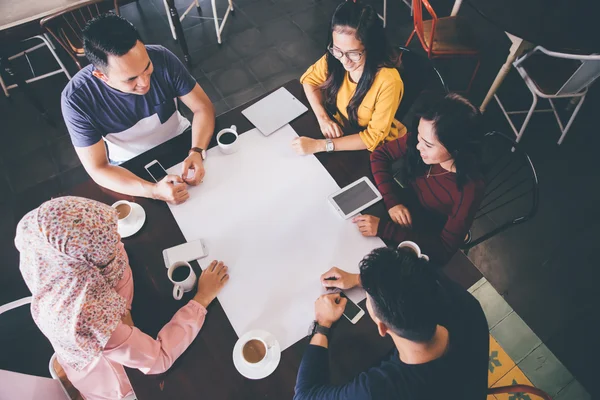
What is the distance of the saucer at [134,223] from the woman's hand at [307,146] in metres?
0.68

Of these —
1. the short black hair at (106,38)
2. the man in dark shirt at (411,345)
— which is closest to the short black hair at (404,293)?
the man in dark shirt at (411,345)

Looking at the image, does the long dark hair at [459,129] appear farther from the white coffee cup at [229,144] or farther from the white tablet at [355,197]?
the white coffee cup at [229,144]

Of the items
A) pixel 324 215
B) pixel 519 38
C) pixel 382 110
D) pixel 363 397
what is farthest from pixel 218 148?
pixel 519 38

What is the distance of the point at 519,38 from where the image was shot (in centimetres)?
228

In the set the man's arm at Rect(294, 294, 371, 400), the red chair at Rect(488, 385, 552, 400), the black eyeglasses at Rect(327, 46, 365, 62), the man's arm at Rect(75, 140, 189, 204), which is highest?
the black eyeglasses at Rect(327, 46, 365, 62)

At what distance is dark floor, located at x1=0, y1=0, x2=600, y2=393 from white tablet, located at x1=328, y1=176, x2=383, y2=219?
1210 millimetres

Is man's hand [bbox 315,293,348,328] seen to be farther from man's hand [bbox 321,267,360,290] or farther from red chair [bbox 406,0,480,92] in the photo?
red chair [bbox 406,0,480,92]

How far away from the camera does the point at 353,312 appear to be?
1326 mm

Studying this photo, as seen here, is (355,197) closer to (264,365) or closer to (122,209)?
(264,365)

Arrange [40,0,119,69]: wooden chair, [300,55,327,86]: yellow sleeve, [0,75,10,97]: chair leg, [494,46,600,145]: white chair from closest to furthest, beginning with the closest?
[300,55,327,86]: yellow sleeve → [40,0,119,69]: wooden chair → [494,46,600,145]: white chair → [0,75,10,97]: chair leg

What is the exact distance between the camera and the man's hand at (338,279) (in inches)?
52.9

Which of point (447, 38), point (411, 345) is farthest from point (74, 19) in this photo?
point (411, 345)

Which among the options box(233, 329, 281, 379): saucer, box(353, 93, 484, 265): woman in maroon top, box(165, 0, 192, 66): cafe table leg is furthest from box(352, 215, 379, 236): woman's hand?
box(165, 0, 192, 66): cafe table leg

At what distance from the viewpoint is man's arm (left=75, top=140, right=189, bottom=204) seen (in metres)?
1.53
